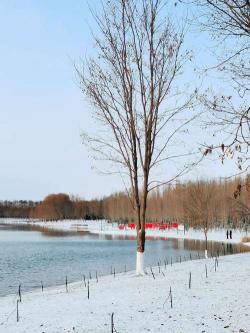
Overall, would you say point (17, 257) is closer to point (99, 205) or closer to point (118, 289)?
point (118, 289)

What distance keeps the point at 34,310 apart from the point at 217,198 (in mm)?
71525

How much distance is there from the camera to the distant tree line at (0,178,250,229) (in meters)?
46.2

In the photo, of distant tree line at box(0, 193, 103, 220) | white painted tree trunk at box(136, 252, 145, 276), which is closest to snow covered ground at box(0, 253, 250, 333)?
white painted tree trunk at box(136, 252, 145, 276)

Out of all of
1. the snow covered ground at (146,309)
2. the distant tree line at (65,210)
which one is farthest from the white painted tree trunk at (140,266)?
the distant tree line at (65,210)

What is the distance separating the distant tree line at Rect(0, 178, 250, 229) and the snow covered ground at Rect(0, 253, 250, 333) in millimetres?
3698

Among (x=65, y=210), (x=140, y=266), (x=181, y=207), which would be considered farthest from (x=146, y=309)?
(x=65, y=210)

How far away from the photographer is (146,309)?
11297 mm

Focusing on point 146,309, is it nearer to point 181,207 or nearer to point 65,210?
point 181,207

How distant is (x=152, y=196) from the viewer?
4823 inches

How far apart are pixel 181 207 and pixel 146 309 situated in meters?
81.2

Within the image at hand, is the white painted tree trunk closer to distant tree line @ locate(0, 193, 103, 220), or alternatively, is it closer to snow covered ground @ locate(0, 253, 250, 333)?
snow covered ground @ locate(0, 253, 250, 333)

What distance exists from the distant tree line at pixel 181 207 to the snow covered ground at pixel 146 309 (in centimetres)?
370

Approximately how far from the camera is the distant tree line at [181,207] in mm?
46228

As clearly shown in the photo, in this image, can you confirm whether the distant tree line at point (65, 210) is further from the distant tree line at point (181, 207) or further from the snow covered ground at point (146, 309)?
the snow covered ground at point (146, 309)
